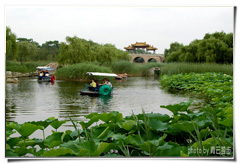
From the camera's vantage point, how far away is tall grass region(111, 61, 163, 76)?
45.3ft

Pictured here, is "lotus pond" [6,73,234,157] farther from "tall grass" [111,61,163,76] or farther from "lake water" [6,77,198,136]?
"tall grass" [111,61,163,76]

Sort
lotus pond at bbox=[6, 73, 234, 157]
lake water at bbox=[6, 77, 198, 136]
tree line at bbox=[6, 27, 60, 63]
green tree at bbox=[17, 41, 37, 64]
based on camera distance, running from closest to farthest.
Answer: lotus pond at bbox=[6, 73, 234, 157]
tree line at bbox=[6, 27, 60, 63]
green tree at bbox=[17, 41, 37, 64]
lake water at bbox=[6, 77, 198, 136]

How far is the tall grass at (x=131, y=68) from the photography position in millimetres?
13803

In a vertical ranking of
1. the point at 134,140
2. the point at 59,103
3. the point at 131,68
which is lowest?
the point at 59,103

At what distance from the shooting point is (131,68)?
576 inches

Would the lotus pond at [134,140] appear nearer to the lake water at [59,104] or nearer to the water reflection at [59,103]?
the lake water at [59,104]

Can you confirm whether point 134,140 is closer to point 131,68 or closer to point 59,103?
point 59,103

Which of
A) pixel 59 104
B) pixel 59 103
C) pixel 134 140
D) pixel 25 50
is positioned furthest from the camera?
pixel 59 103

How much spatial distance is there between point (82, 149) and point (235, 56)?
3.63ft

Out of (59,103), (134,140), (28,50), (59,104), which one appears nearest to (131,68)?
(59,103)

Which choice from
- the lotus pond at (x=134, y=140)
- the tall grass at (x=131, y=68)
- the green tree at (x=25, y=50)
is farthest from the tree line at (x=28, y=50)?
the tall grass at (x=131, y=68)

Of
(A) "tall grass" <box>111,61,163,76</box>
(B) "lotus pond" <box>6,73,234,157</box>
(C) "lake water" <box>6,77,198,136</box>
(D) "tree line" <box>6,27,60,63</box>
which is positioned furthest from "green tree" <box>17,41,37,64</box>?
(A) "tall grass" <box>111,61,163,76</box>
